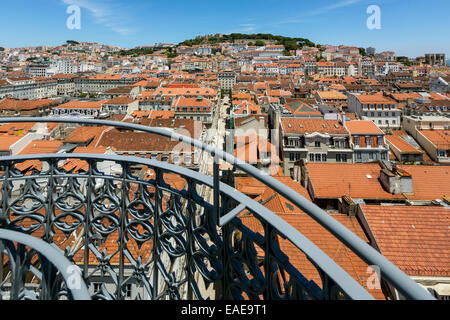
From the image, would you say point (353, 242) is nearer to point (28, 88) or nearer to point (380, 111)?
point (380, 111)

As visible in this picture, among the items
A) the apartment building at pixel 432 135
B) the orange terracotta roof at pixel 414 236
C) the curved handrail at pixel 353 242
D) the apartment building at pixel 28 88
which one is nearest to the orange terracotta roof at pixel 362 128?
the apartment building at pixel 432 135

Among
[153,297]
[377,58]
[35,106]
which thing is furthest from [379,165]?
[377,58]

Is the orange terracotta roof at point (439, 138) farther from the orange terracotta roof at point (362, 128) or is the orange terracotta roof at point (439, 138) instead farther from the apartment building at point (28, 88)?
the apartment building at point (28, 88)

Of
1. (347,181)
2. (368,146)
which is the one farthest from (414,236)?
(368,146)

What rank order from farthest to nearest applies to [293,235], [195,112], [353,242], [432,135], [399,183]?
[195,112] → [432,135] → [399,183] → [293,235] → [353,242]

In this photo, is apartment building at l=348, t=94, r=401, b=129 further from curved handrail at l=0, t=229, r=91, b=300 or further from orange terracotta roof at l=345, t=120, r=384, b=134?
curved handrail at l=0, t=229, r=91, b=300

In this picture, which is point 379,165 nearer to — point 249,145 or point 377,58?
point 249,145

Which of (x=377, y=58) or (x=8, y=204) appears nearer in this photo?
(x=8, y=204)
